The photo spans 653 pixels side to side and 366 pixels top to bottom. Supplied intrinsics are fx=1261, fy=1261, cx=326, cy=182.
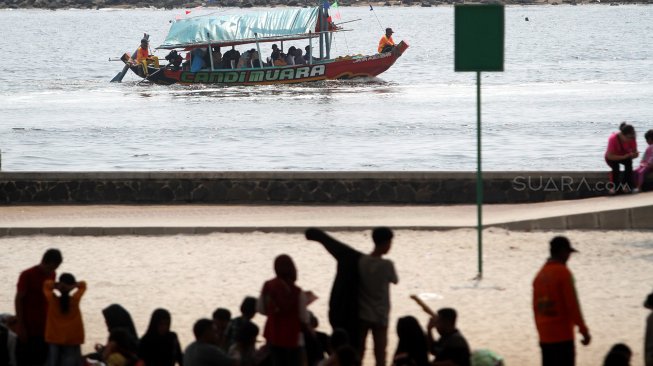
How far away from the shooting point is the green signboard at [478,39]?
13148 mm

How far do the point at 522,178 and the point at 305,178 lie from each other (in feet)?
10.1

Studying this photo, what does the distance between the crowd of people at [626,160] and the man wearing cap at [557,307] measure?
8643 millimetres

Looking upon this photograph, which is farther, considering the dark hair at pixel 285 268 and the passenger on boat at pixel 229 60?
the passenger on boat at pixel 229 60

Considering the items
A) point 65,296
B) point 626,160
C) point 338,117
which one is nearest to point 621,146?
point 626,160

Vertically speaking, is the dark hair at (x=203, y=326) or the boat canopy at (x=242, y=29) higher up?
the boat canopy at (x=242, y=29)

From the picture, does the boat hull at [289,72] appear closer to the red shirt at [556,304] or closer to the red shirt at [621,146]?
the red shirt at [621,146]

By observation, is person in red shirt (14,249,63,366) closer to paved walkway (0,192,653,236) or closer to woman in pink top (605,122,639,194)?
paved walkway (0,192,653,236)

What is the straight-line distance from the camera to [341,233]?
52.3ft

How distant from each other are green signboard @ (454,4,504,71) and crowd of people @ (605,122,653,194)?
4.38 metres

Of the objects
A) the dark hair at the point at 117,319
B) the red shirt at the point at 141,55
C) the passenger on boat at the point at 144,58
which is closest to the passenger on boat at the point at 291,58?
the passenger on boat at the point at 144,58

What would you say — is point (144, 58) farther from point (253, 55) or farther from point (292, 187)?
point (292, 187)

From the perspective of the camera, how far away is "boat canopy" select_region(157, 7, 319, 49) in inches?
1921

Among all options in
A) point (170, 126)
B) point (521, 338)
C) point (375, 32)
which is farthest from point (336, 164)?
point (375, 32)

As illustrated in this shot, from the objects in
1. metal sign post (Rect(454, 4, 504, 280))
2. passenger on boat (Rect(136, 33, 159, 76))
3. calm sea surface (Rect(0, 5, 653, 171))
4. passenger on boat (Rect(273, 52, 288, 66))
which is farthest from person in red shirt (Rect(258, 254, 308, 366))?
passenger on boat (Rect(136, 33, 159, 76))
